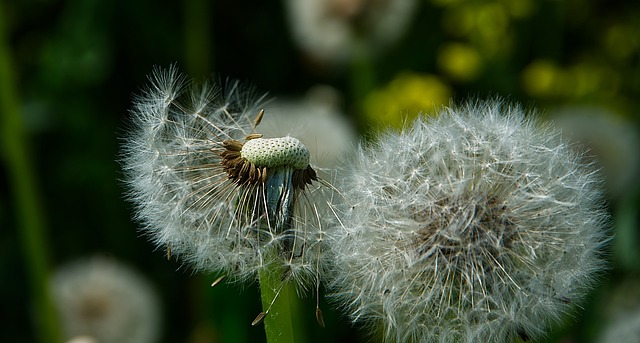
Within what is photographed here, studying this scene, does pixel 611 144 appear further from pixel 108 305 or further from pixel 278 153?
pixel 278 153

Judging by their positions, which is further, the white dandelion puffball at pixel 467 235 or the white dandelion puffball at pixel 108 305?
the white dandelion puffball at pixel 108 305

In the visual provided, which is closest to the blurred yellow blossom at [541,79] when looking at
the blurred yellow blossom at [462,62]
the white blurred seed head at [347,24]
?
the blurred yellow blossom at [462,62]

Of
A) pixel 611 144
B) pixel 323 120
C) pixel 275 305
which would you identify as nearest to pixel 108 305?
pixel 323 120

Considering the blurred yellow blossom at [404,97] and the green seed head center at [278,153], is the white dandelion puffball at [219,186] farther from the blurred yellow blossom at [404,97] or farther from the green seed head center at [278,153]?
the blurred yellow blossom at [404,97]

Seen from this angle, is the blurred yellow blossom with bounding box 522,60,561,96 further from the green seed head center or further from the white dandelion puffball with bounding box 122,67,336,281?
the green seed head center

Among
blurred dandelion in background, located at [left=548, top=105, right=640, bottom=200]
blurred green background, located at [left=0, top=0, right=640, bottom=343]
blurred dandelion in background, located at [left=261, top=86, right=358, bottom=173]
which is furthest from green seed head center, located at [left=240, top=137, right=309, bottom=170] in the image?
blurred dandelion in background, located at [left=548, top=105, right=640, bottom=200]

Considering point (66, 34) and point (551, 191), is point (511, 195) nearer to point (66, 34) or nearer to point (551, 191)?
point (551, 191)

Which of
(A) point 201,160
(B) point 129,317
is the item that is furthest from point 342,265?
(B) point 129,317
